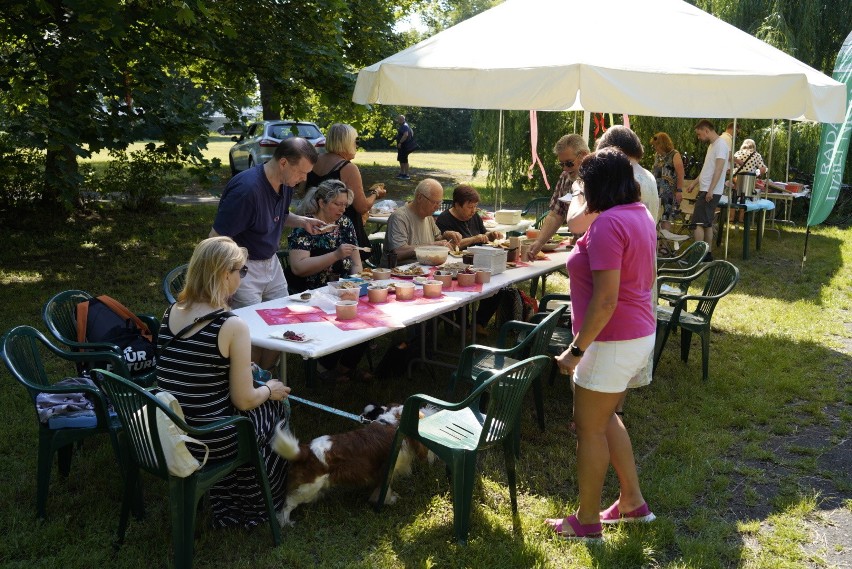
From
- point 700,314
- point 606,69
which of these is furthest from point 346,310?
point 700,314

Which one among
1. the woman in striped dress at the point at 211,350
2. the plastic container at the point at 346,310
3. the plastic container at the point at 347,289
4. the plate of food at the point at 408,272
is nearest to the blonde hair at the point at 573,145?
the plate of food at the point at 408,272

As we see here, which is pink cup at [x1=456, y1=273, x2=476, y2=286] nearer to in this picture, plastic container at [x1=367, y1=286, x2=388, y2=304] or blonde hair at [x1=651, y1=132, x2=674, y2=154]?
plastic container at [x1=367, y1=286, x2=388, y2=304]

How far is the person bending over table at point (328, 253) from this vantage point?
4.92 meters

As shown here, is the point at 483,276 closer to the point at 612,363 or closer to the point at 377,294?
the point at 377,294

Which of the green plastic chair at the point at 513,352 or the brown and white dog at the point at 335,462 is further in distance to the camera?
the green plastic chair at the point at 513,352

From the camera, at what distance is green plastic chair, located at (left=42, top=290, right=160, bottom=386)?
3.81 meters

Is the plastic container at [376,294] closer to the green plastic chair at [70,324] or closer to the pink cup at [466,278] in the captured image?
the pink cup at [466,278]

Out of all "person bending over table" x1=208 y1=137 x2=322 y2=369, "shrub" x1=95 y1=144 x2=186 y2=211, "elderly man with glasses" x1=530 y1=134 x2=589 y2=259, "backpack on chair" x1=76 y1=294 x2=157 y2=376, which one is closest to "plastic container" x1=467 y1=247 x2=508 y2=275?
"elderly man with glasses" x1=530 y1=134 x2=589 y2=259

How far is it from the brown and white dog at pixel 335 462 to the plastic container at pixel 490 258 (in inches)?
70.3

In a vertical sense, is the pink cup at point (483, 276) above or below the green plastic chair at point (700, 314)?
above

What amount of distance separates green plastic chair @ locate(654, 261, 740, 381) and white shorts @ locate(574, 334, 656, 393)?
Result: 223 cm

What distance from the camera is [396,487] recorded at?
3811 millimetres

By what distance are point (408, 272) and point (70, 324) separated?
2.02 metres

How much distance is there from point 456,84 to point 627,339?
2.68m
